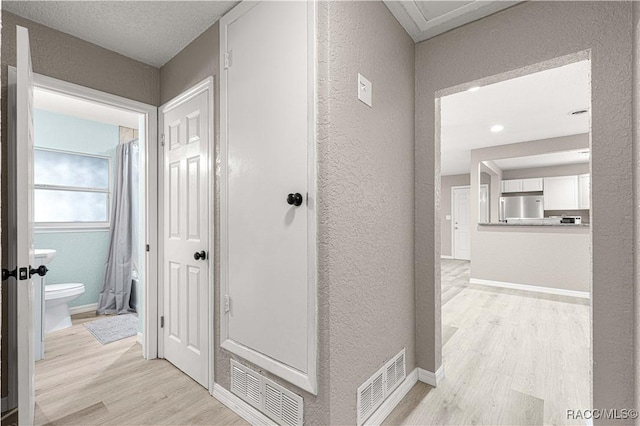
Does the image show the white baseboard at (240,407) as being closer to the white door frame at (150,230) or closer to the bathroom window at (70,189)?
the white door frame at (150,230)

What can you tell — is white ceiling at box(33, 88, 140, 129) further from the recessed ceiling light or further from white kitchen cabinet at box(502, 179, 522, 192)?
white kitchen cabinet at box(502, 179, 522, 192)

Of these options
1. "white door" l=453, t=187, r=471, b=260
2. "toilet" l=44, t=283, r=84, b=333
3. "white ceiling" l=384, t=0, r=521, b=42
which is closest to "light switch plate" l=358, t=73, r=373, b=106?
"white ceiling" l=384, t=0, r=521, b=42

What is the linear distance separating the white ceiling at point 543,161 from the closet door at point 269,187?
531 centimetres

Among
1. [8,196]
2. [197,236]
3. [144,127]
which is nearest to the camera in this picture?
[8,196]

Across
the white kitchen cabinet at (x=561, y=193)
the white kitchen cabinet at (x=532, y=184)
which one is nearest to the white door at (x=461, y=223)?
the white kitchen cabinet at (x=532, y=184)

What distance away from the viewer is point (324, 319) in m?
1.38

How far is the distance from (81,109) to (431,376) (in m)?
4.42

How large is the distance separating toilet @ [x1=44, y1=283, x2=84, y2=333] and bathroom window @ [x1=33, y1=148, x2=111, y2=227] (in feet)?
2.80

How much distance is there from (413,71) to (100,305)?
4.25 meters

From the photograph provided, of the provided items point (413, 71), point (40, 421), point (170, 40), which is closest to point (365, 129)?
point (413, 71)

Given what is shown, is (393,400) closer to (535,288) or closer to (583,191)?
(535,288)

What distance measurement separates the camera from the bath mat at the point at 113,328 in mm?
2926

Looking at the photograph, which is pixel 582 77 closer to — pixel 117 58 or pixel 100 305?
pixel 117 58

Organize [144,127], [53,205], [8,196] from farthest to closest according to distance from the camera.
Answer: [53,205] < [144,127] < [8,196]
